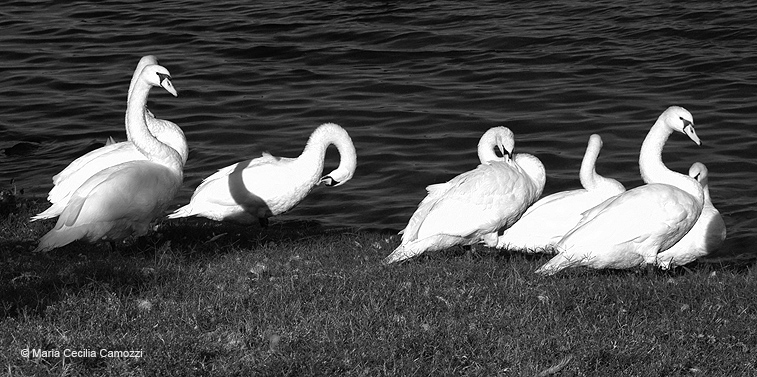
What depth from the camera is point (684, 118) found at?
9289mm

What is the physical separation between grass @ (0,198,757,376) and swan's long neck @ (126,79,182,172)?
1686 millimetres

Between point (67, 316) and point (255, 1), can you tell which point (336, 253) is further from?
point (255, 1)

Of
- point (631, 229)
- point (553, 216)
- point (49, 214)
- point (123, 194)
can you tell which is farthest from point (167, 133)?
point (631, 229)

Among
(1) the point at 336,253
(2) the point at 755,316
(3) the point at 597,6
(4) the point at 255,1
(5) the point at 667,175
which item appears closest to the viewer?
(2) the point at 755,316

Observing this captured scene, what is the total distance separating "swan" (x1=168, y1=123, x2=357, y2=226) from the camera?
416 inches

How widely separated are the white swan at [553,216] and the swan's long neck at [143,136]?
2992 millimetres

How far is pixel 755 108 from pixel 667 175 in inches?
276

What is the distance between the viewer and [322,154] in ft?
35.0

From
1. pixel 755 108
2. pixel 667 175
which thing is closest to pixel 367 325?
pixel 667 175

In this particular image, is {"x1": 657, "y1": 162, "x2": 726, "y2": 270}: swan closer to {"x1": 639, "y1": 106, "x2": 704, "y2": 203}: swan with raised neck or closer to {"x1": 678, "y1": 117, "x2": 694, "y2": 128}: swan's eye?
{"x1": 639, "y1": 106, "x2": 704, "y2": 203}: swan with raised neck

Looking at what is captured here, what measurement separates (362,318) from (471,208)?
2816 mm

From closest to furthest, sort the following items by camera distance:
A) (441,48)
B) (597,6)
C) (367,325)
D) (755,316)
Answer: (367,325)
(755,316)
(441,48)
(597,6)

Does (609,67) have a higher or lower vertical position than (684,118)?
lower

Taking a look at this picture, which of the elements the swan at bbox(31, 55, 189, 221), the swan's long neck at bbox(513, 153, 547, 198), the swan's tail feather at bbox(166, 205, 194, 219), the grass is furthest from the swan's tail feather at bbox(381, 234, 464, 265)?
the swan's tail feather at bbox(166, 205, 194, 219)
